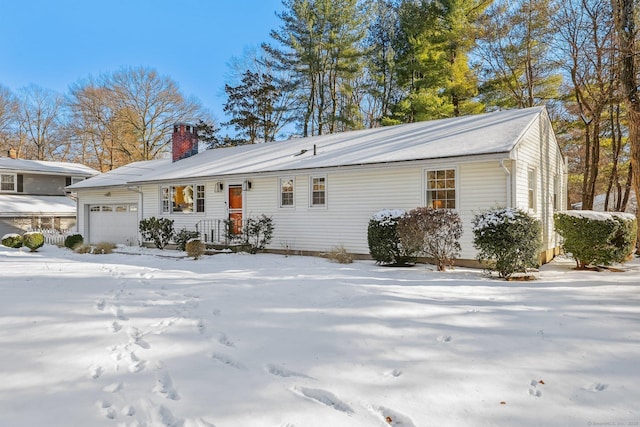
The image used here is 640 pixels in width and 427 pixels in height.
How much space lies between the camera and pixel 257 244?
13.4 metres

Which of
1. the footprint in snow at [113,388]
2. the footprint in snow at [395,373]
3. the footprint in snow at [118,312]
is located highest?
the footprint in snow at [118,312]

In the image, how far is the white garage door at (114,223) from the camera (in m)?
17.8

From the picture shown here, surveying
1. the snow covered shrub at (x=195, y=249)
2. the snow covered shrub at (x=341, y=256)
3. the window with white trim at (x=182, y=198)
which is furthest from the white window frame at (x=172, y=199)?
the snow covered shrub at (x=341, y=256)

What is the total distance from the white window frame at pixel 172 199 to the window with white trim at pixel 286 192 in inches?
147

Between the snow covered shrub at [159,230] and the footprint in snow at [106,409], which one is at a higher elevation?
the snow covered shrub at [159,230]

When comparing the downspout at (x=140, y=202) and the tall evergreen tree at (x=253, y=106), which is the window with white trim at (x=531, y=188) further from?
the tall evergreen tree at (x=253, y=106)

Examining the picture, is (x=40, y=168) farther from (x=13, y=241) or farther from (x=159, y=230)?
(x=159, y=230)

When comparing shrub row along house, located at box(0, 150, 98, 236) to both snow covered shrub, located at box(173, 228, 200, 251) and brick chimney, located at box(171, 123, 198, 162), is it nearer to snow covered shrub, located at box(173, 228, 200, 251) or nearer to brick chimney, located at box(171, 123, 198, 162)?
brick chimney, located at box(171, 123, 198, 162)

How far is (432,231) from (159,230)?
11.1 m

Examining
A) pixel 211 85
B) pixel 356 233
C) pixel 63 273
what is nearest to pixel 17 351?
pixel 63 273

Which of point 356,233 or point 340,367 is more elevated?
point 356,233

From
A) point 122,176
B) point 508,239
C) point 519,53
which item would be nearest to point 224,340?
point 508,239

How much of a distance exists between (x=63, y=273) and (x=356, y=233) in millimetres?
7577

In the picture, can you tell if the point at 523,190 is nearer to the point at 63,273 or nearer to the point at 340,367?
the point at 340,367
